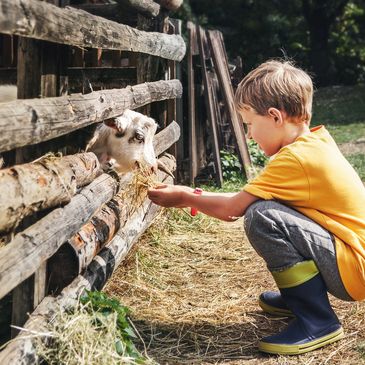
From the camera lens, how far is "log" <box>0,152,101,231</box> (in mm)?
2625

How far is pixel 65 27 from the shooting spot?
3.31 meters

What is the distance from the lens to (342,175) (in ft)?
11.9

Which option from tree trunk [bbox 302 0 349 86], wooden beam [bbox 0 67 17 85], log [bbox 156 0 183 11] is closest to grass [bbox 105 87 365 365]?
wooden beam [bbox 0 67 17 85]

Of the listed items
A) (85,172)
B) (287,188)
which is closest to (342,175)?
(287,188)

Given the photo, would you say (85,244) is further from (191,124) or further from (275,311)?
(191,124)

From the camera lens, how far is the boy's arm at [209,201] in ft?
12.0

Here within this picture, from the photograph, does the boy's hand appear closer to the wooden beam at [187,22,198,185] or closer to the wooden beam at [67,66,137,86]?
the wooden beam at [67,66,137,86]

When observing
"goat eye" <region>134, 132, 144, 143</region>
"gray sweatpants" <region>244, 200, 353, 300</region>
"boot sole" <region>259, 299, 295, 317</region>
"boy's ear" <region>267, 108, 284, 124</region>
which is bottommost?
"boot sole" <region>259, 299, 295, 317</region>

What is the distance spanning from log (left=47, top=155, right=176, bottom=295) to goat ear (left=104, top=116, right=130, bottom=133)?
446 mm

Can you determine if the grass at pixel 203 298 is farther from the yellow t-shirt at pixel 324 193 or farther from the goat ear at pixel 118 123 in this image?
the goat ear at pixel 118 123

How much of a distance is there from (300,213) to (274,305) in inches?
27.7

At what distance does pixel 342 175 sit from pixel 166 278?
68.5 inches

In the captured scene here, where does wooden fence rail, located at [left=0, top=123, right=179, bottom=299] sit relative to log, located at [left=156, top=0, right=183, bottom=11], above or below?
below

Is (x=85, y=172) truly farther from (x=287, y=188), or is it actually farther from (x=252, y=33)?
(x=252, y=33)
